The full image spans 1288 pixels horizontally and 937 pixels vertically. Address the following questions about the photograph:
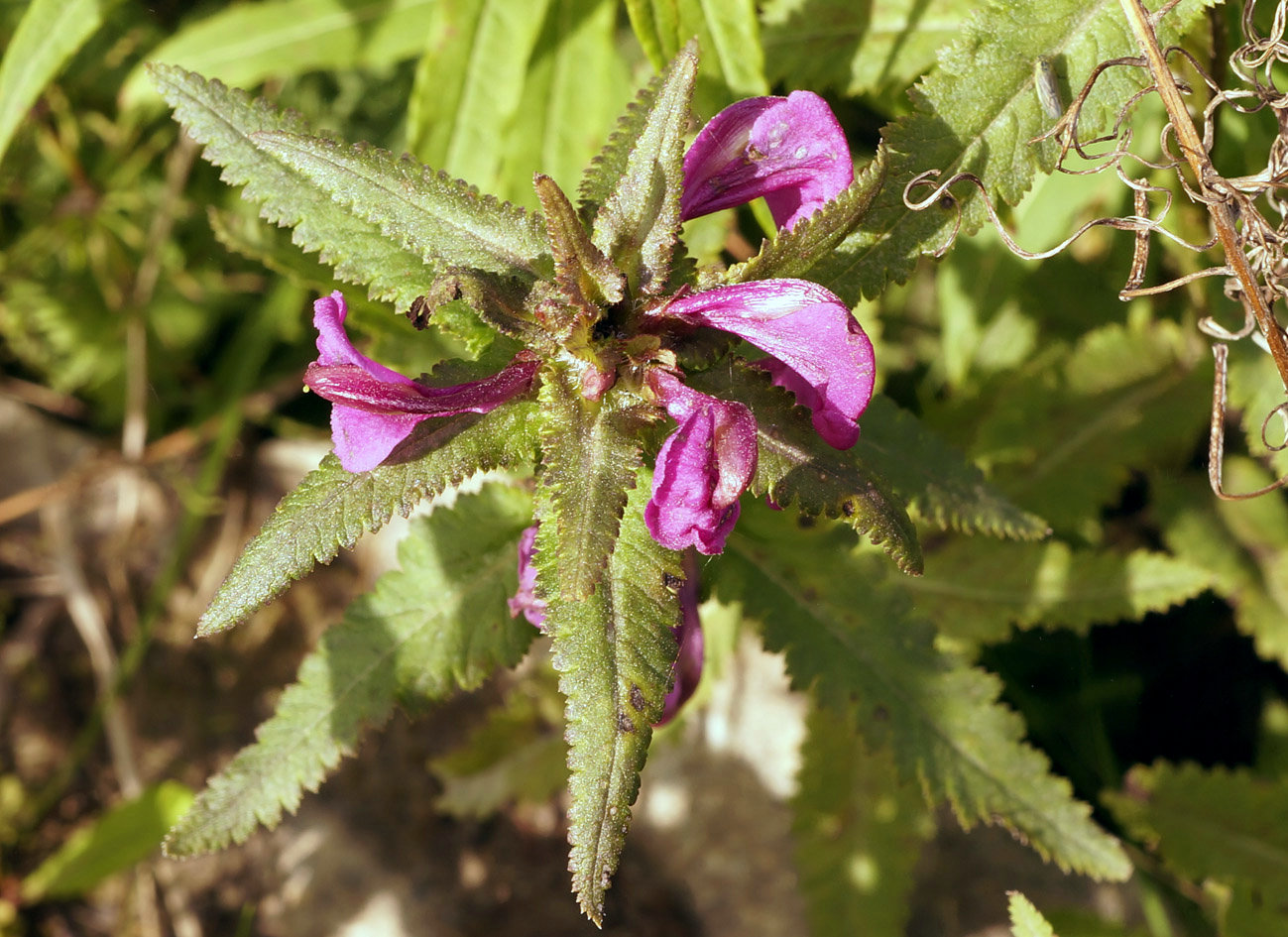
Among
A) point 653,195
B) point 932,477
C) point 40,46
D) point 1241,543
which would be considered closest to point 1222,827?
point 1241,543

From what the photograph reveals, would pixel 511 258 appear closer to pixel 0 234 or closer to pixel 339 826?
pixel 339 826

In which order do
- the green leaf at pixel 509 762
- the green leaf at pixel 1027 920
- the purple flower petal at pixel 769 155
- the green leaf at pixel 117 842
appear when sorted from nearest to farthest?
the purple flower petal at pixel 769 155, the green leaf at pixel 1027 920, the green leaf at pixel 509 762, the green leaf at pixel 117 842

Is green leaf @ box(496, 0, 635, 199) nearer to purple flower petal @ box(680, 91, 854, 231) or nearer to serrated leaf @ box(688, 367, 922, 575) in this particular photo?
purple flower petal @ box(680, 91, 854, 231)

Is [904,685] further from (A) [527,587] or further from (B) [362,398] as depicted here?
(B) [362,398]

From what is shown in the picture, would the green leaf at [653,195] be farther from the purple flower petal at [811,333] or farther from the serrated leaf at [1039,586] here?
the serrated leaf at [1039,586]

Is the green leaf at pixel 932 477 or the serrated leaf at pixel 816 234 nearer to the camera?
the serrated leaf at pixel 816 234

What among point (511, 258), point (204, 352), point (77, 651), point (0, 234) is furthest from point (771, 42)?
point (77, 651)

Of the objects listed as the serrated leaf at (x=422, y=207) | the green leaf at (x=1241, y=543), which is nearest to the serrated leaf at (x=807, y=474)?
the serrated leaf at (x=422, y=207)

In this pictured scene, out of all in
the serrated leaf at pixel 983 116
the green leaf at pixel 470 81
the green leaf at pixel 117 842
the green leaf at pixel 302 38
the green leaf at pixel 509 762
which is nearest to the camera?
the serrated leaf at pixel 983 116
